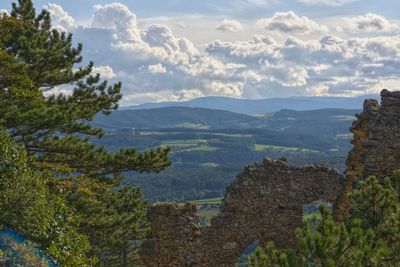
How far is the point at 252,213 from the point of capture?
19016mm

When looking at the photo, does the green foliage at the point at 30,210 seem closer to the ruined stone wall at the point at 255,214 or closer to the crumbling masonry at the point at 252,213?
the crumbling masonry at the point at 252,213

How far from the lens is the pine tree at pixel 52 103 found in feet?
59.2

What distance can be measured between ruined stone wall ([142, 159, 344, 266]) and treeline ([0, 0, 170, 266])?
114 inches

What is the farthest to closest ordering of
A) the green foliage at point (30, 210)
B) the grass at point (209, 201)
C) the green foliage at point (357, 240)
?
1. the grass at point (209, 201)
2. the green foliage at point (30, 210)
3. the green foliage at point (357, 240)

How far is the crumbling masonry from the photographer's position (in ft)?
60.5

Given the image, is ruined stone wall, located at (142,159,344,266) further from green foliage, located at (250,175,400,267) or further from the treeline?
green foliage, located at (250,175,400,267)

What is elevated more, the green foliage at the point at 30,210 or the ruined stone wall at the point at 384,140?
the ruined stone wall at the point at 384,140

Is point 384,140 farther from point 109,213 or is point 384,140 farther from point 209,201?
point 209,201

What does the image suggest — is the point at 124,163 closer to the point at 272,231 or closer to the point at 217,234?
the point at 217,234

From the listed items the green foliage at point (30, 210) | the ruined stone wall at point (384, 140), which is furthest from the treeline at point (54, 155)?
the ruined stone wall at point (384, 140)

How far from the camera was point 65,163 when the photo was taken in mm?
21594

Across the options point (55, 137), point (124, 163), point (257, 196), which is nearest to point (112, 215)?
point (124, 163)

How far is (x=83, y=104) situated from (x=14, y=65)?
5297 mm

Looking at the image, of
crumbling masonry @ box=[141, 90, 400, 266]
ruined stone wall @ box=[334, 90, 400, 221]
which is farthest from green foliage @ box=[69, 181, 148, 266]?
ruined stone wall @ box=[334, 90, 400, 221]
